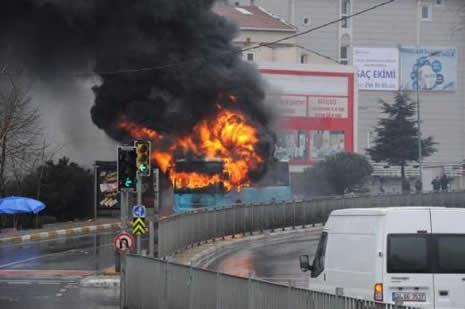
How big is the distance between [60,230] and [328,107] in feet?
159

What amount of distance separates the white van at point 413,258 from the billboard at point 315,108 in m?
71.4

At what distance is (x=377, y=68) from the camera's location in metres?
98.4

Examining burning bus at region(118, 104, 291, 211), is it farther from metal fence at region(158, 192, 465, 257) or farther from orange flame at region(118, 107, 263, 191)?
metal fence at region(158, 192, 465, 257)

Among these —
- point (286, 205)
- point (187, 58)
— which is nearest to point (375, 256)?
point (286, 205)

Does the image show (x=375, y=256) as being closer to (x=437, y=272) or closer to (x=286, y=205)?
(x=437, y=272)

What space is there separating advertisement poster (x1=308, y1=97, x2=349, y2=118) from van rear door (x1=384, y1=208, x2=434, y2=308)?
7310 cm

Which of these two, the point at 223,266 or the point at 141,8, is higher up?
the point at 141,8

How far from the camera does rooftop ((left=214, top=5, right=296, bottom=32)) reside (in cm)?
8925

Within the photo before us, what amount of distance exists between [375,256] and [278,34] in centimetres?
7962

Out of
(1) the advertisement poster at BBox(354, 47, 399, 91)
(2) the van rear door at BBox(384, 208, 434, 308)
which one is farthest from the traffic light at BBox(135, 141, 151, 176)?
(1) the advertisement poster at BBox(354, 47, 399, 91)

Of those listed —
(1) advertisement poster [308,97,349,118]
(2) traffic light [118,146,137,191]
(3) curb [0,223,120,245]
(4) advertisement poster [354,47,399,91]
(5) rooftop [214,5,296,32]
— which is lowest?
(3) curb [0,223,120,245]

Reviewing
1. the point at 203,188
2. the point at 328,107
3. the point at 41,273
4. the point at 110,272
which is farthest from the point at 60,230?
the point at 328,107

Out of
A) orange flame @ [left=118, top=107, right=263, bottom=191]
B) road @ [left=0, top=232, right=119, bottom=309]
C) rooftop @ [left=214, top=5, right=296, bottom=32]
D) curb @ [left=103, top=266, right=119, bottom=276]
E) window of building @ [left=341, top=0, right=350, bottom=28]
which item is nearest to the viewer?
road @ [left=0, top=232, right=119, bottom=309]

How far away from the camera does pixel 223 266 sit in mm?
25359
